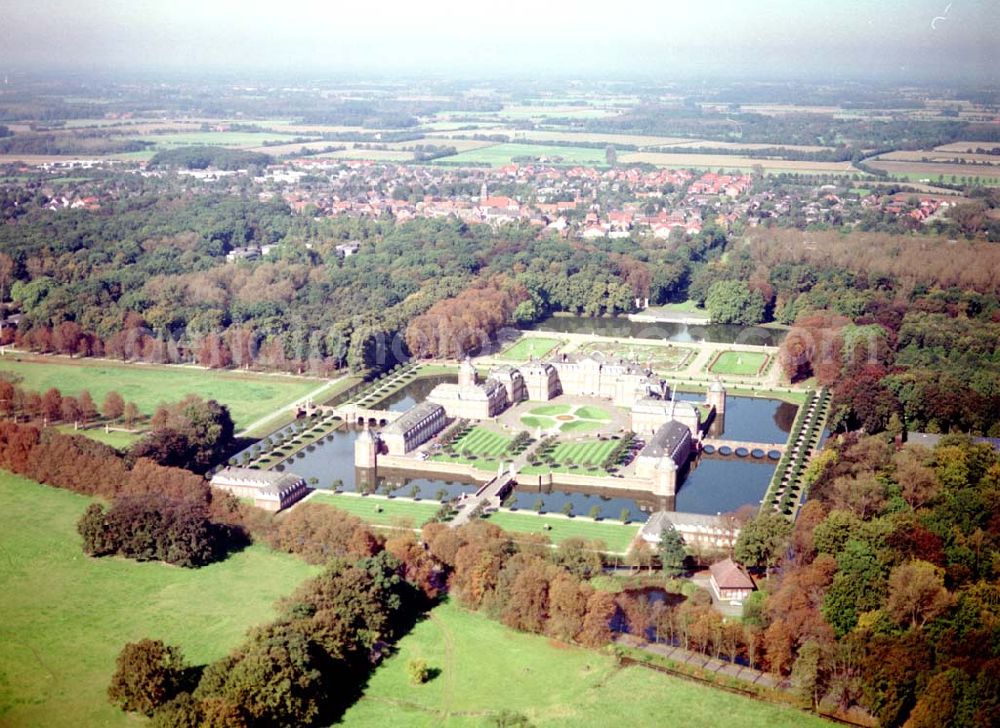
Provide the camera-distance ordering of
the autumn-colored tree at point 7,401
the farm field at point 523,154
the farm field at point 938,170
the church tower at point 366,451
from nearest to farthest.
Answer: the church tower at point 366,451
the autumn-colored tree at point 7,401
the farm field at point 938,170
the farm field at point 523,154

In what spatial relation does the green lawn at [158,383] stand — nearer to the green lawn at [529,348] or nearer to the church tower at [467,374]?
the church tower at [467,374]

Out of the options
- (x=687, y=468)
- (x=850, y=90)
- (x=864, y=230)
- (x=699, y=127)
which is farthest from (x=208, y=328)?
(x=699, y=127)

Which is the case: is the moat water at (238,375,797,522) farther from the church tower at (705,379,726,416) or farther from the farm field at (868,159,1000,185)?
the farm field at (868,159,1000,185)

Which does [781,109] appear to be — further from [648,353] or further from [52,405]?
[52,405]

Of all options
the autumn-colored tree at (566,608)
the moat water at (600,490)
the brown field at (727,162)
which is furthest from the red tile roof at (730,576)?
the brown field at (727,162)

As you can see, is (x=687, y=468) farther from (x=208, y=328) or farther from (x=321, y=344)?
(x=208, y=328)

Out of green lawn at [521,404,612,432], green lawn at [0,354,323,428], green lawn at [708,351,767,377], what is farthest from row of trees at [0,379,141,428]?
green lawn at [708,351,767,377]
